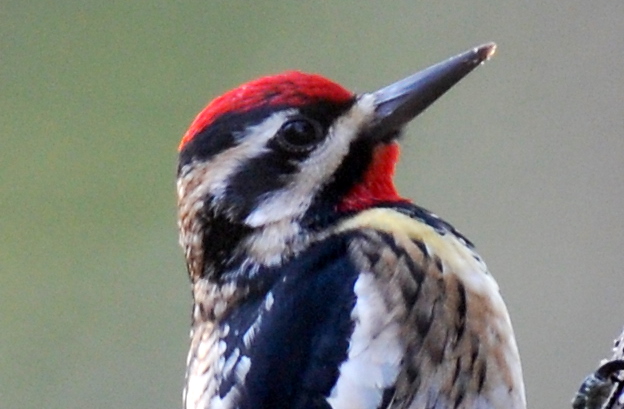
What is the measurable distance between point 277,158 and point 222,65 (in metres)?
1.94

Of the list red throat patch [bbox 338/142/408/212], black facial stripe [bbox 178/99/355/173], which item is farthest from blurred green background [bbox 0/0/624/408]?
black facial stripe [bbox 178/99/355/173]

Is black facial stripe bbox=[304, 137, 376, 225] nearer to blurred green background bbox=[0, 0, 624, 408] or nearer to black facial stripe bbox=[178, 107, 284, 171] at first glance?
black facial stripe bbox=[178, 107, 284, 171]

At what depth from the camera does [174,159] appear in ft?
12.7

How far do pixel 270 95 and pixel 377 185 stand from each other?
0.24 meters

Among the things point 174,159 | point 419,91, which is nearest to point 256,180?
point 419,91

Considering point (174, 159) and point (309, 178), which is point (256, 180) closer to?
point (309, 178)

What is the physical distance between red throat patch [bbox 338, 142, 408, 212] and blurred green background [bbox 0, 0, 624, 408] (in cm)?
113

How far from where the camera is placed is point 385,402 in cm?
173

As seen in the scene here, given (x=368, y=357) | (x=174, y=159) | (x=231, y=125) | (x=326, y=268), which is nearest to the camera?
(x=368, y=357)

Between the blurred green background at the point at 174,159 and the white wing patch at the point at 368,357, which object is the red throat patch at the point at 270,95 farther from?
the blurred green background at the point at 174,159

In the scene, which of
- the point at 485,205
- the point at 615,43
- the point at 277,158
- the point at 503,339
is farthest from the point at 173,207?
the point at 503,339

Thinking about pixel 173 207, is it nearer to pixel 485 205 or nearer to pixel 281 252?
pixel 485 205

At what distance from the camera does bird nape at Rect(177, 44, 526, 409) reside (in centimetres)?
175

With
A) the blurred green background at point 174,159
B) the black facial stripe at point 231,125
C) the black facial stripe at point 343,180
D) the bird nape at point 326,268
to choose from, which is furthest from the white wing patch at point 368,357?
the blurred green background at point 174,159
